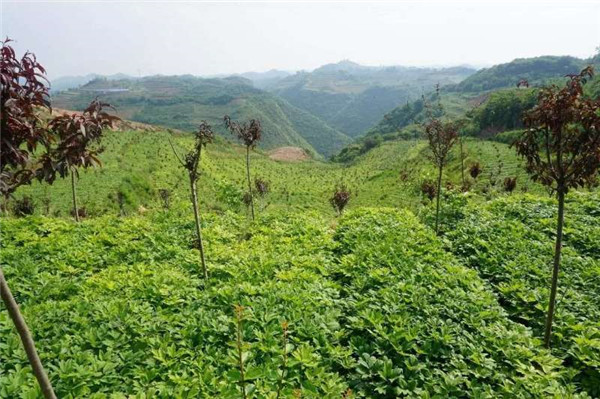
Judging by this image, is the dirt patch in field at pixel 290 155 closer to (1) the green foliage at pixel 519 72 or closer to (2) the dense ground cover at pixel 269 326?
(2) the dense ground cover at pixel 269 326

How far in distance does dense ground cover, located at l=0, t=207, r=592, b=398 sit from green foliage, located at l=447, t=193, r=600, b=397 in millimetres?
757

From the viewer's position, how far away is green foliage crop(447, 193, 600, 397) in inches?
232

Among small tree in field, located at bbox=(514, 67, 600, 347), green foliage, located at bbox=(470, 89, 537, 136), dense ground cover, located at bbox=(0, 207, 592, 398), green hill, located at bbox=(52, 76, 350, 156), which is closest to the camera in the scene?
dense ground cover, located at bbox=(0, 207, 592, 398)

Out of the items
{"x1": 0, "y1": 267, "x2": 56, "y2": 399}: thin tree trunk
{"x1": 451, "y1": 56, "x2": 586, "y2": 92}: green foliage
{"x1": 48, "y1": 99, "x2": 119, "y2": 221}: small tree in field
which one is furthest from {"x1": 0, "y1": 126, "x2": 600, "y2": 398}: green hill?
{"x1": 451, "y1": 56, "x2": 586, "y2": 92}: green foliage

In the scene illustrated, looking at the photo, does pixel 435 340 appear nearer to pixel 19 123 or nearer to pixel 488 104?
pixel 19 123

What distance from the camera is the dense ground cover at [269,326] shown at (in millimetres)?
4480

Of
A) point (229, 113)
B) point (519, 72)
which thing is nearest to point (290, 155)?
point (229, 113)

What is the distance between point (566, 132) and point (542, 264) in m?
3.60

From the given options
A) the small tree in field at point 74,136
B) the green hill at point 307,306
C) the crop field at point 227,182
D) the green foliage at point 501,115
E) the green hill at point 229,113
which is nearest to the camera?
the small tree in field at point 74,136

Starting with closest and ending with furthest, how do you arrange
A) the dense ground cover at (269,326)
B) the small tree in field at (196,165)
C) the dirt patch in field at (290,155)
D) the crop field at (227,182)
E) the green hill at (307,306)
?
1. the dense ground cover at (269,326)
2. the green hill at (307,306)
3. the small tree in field at (196,165)
4. the crop field at (227,182)
5. the dirt patch in field at (290,155)

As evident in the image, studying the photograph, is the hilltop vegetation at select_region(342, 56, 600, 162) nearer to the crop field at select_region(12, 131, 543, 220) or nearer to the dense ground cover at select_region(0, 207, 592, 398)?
the crop field at select_region(12, 131, 543, 220)

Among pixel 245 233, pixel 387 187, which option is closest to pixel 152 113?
pixel 387 187

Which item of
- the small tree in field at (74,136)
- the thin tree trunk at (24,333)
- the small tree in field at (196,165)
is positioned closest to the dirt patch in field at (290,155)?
the small tree in field at (196,165)

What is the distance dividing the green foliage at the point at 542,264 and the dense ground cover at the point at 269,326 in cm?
76
